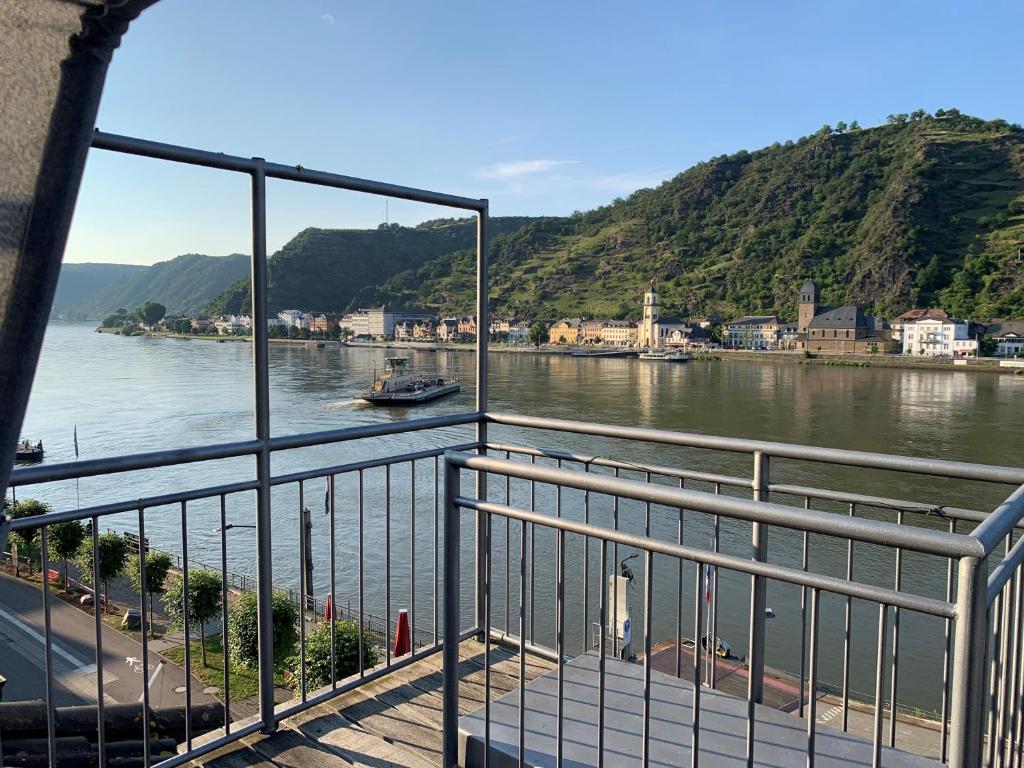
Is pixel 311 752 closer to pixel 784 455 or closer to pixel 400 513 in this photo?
pixel 784 455

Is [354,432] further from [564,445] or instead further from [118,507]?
[564,445]

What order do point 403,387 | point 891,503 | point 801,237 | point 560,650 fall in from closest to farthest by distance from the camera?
1. point 560,650
2. point 891,503
3. point 403,387
4. point 801,237

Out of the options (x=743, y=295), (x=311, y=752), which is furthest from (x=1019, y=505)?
(x=743, y=295)

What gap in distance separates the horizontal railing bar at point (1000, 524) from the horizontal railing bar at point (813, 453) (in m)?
0.85

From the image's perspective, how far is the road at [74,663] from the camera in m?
11.8

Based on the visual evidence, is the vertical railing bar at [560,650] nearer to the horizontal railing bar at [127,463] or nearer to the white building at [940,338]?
the horizontal railing bar at [127,463]

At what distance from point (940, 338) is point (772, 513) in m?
80.3

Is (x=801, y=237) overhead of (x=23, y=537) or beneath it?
overhead

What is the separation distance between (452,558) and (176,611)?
1662 centimetres

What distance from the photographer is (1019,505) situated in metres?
1.23

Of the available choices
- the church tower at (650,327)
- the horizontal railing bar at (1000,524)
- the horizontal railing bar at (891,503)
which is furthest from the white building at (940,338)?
the horizontal railing bar at (1000,524)

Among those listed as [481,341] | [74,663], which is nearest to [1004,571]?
[481,341]

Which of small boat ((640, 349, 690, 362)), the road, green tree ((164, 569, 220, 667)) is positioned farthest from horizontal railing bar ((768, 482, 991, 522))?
small boat ((640, 349, 690, 362))

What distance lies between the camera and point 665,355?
77.2 metres
